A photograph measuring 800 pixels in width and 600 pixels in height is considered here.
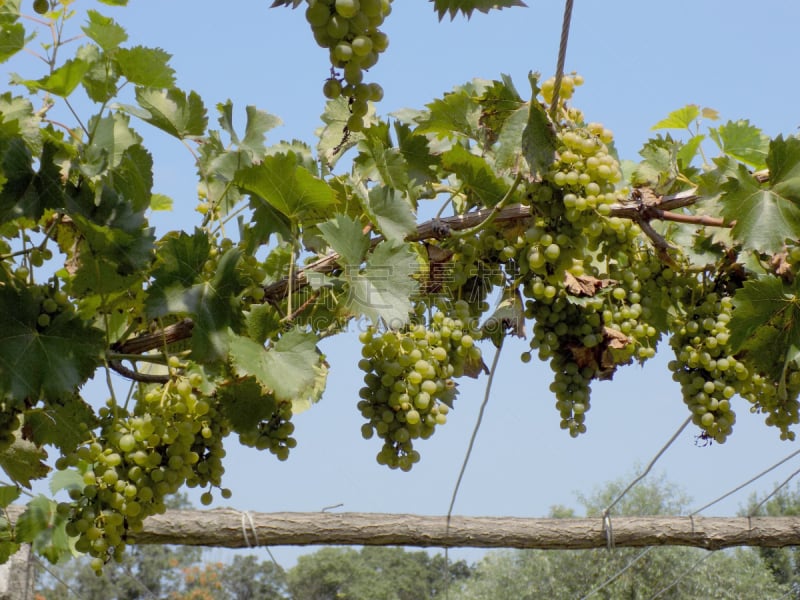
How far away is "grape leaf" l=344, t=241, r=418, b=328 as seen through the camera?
1423 millimetres

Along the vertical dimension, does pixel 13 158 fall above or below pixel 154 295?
above

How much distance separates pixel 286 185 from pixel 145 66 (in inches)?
14.3

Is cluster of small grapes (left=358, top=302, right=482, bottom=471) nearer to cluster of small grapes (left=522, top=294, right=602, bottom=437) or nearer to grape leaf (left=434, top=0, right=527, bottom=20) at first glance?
cluster of small grapes (left=522, top=294, right=602, bottom=437)

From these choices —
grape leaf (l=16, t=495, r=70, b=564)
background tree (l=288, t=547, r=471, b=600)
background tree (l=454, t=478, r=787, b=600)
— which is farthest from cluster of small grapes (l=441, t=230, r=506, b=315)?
background tree (l=288, t=547, r=471, b=600)

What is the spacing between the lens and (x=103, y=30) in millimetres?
1558

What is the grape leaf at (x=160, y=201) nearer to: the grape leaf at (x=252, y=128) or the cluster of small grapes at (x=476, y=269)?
the grape leaf at (x=252, y=128)

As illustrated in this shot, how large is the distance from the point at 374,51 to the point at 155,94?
0.70 m

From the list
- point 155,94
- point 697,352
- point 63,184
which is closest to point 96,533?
point 63,184

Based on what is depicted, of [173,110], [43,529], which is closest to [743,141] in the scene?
[173,110]

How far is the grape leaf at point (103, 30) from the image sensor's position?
155cm

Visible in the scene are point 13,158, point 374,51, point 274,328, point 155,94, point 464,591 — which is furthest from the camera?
point 464,591

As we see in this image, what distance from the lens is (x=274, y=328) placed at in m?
1.42

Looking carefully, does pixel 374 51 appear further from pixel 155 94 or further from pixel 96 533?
pixel 96 533

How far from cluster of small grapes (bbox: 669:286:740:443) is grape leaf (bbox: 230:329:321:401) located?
78 cm
